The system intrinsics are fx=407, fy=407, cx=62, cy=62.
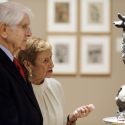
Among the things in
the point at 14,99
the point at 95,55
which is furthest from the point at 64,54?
the point at 14,99

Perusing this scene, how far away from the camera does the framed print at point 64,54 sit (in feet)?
14.4

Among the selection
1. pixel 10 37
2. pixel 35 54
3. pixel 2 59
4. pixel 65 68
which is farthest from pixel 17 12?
pixel 65 68

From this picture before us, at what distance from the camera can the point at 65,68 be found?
4.39m

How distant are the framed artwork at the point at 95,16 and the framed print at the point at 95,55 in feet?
0.29

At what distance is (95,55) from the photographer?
4422 millimetres

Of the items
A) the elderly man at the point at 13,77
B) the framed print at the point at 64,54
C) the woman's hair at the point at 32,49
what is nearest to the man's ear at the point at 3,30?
the elderly man at the point at 13,77

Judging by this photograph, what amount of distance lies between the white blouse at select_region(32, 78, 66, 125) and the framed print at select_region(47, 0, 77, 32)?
223cm

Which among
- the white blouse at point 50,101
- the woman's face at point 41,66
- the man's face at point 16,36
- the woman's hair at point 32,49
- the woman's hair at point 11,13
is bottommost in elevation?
the white blouse at point 50,101

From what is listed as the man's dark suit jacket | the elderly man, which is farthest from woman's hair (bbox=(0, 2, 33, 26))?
the man's dark suit jacket

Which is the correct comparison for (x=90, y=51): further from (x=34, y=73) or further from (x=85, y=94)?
(x=34, y=73)

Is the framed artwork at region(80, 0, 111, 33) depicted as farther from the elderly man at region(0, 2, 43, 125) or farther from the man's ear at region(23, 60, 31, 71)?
Answer: the elderly man at region(0, 2, 43, 125)

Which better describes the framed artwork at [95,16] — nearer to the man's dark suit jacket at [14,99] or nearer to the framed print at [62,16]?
the framed print at [62,16]

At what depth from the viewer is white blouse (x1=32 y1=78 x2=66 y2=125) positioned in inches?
83.1

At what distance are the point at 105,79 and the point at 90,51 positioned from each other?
13.7 inches
